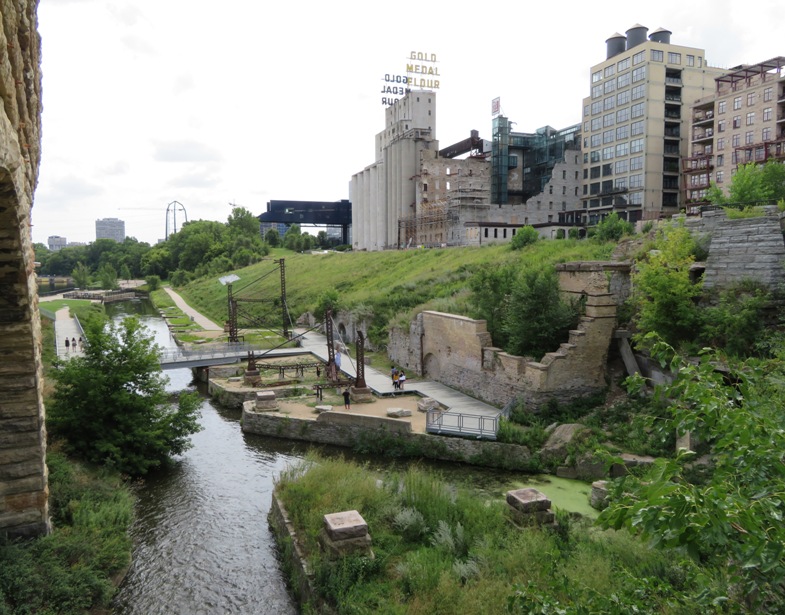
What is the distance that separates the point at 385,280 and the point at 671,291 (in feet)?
94.2

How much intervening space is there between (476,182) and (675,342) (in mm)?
51270

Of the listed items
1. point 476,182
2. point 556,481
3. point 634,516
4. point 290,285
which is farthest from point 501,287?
point 476,182

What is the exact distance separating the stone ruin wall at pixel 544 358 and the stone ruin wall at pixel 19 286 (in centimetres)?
1399

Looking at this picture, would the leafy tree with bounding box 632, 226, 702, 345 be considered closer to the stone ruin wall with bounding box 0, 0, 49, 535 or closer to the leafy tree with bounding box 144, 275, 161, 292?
the stone ruin wall with bounding box 0, 0, 49, 535

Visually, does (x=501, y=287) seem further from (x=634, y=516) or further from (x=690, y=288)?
(x=634, y=516)

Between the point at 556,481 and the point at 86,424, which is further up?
the point at 86,424

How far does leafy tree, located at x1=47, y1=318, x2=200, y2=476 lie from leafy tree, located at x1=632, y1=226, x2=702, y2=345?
46.5ft

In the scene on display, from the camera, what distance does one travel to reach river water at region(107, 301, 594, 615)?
428 inches

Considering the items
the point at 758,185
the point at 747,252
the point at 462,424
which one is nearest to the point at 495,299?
the point at 462,424

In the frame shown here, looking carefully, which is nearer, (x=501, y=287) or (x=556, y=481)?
(x=556, y=481)

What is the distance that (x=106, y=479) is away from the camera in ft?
46.1

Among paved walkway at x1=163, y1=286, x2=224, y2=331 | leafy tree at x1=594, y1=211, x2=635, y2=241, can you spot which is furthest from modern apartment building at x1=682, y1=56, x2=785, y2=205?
paved walkway at x1=163, y1=286, x2=224, y2=331

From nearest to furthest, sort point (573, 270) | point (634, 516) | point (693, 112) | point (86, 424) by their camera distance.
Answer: point (634, 516)
point (86, 424)
point (573, 270)
point (693, 112)

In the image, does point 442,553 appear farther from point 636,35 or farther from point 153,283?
point 153,283
